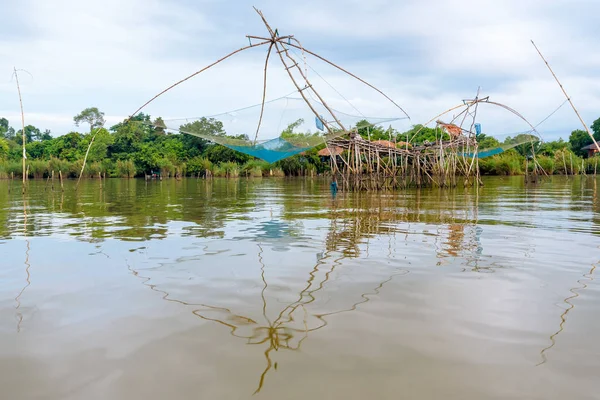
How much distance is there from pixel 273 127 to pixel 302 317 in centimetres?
860

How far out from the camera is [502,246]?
15.8 feet

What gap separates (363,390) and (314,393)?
0.63 ft

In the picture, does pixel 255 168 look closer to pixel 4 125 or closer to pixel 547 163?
pixel 547 163

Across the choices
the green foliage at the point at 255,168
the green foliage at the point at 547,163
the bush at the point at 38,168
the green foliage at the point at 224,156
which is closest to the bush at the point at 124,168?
the bush at the point at 38,168

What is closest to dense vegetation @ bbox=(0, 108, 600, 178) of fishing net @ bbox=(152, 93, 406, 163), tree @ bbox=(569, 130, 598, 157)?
tree @ bbox=(569, 130, 598, 157)

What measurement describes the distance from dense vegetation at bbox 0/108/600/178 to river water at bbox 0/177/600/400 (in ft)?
98.7

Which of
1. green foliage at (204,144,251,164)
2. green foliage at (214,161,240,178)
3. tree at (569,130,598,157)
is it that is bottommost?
green foliage at (214,161,240,178)

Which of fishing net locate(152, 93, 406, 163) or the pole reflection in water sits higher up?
fishing net locate(152, 93, 406, 163)

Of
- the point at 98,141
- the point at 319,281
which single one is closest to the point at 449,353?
the point at 319,281

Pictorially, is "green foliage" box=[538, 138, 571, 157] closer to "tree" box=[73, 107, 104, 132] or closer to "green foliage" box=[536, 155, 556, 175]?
"green foliage" box=[536, 155, 556, 175]

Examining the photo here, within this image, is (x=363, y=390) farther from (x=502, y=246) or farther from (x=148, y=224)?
(x=148, y=224)

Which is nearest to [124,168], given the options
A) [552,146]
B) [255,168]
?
[255,168]

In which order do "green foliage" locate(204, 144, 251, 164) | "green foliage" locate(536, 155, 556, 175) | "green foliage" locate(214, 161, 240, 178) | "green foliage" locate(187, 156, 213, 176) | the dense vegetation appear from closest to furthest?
"green foliage" locate(536, 155, 556, 175)
the dense vegetation
"green foliage" locate(214, 161, 240, 178)
"green foliage" locate(187, 156, 213, 176)
"green foliage" locate(204, 144, 251, 164)

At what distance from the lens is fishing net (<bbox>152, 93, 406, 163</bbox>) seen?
33.8 ft
